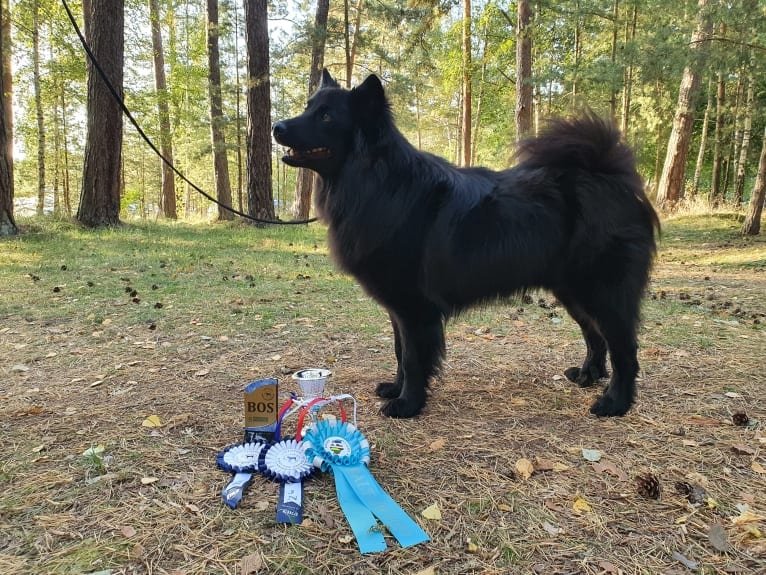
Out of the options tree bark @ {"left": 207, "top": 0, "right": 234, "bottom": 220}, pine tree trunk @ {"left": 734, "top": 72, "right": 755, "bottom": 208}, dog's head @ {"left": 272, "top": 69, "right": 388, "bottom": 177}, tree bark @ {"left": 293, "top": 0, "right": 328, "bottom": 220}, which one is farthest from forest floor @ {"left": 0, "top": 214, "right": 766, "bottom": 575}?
pine tree trunk @ {"left": 734, "top": 72, "right": 755, "bottom": 208}

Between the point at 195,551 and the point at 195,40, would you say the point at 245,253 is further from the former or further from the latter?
the point at 195,40

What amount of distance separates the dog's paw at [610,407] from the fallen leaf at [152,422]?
2332mm

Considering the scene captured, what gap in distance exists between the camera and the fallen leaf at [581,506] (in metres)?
1.75

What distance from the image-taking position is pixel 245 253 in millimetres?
7828

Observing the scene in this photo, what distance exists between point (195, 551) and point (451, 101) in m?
28.7

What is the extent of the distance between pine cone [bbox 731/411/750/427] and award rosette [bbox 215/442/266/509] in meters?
2.40

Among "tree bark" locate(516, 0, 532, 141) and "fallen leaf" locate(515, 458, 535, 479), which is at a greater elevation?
"tree bark" locate(516, 0, 532, 141)

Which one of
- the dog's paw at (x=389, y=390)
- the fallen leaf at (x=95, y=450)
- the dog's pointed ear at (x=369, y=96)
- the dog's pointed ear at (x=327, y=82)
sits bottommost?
the fallen leaf at (x=95, y=450)

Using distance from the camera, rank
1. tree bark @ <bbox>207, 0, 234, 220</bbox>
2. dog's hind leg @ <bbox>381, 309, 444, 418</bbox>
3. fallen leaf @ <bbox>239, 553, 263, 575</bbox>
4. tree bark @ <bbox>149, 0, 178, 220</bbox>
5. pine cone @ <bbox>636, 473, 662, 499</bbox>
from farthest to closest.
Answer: tree bark @ <bbox>149, 0, 178, 220</bbox> < tree bark @ <bbox>207, 0, 234, 220</bbox> < dog's hind leg @ <bbox>381, 309, 444, 418</bbox> < pine cone @ <bbox>636, 473, 662, 499</bbox> < fallen leaf @ <bbox>239, 553, 263, 575</bbox>

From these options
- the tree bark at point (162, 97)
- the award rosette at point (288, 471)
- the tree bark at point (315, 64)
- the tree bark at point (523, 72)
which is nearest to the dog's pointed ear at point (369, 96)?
the award rosette at point (288, 471)

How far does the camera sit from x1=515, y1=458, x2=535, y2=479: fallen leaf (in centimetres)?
198

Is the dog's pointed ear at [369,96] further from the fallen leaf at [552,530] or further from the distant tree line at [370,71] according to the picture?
the fallen leaf at [552,530]

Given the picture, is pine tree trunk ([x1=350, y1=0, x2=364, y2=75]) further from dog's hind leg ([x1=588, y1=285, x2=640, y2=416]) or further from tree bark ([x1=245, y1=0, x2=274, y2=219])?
dog's hind leg ([x1=588, y1=285, x2=640, y2=416])

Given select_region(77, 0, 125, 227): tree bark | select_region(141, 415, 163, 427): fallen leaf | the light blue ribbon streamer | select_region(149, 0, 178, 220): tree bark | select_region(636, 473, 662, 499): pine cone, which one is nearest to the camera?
the light blue ribbon streamer
